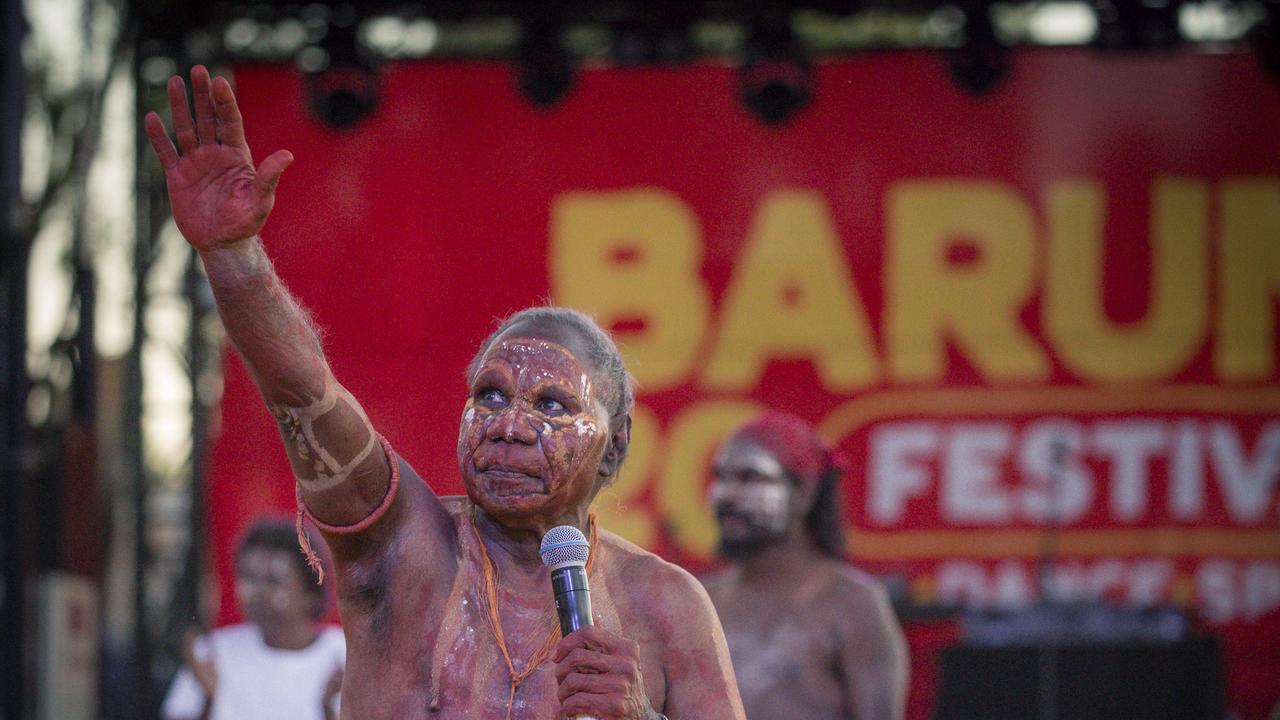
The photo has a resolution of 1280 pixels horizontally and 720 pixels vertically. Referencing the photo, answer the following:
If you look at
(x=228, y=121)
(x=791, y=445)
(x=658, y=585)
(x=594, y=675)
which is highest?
(x=228, y=121)

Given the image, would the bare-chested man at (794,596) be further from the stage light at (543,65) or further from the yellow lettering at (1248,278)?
the yellow lettering at (1248,278)

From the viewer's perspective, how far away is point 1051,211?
10352 millimetres

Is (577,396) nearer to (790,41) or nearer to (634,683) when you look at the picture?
(634,683)

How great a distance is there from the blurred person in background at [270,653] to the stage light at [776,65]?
412 cm

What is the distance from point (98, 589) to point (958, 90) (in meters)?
6.34

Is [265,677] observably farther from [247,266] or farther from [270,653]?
[247,266]

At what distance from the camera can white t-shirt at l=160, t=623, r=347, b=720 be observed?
695cm

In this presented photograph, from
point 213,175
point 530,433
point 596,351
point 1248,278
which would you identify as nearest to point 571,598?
point 530,433

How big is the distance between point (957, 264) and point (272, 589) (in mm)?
5014

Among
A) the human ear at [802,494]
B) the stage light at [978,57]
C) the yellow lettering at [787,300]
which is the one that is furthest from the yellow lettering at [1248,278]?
the human ear at [802,494]

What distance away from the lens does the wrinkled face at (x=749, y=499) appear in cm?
709

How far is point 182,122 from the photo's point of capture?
298 centimetres

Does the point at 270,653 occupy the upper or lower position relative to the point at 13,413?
lower

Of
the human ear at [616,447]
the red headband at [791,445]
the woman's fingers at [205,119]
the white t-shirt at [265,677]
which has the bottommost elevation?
the white t-shirt at [265,677]
